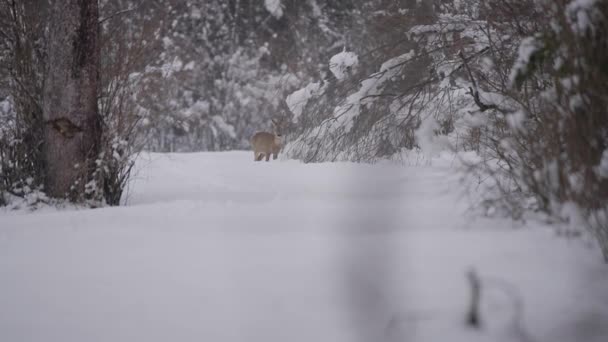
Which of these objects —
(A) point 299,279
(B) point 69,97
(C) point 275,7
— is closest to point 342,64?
(B) point 69,97

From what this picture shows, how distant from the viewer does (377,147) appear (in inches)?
219

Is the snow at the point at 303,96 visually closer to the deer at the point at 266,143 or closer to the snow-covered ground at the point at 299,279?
the snow-covered ground at the point at 299,279

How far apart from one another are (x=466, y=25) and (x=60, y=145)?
407 cm

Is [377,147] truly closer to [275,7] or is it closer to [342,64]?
[342,64]

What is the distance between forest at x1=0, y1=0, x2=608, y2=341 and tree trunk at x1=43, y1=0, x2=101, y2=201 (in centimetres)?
1

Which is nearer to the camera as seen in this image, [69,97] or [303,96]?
[69,97]

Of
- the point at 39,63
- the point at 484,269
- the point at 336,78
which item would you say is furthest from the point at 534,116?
the point at 39,63

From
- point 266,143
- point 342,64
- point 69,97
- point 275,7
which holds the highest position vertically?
point 275,7

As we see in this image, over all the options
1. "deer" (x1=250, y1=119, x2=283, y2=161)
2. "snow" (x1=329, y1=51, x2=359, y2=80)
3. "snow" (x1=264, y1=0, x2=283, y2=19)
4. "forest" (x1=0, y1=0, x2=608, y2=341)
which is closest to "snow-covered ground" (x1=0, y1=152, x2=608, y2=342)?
"forest" (x1=0, y1=0, x2=608, y2=341)

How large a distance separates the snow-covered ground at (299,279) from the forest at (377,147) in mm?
19

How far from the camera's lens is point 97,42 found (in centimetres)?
473

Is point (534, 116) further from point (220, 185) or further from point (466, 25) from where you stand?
point (220, 185)

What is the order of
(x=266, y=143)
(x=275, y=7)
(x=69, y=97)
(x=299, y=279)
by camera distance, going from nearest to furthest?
(x=299, y=279)
(x=69, y=97)
(x=266, y=143)
(x=275, y=7)

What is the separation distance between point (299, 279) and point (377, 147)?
12.0ft
